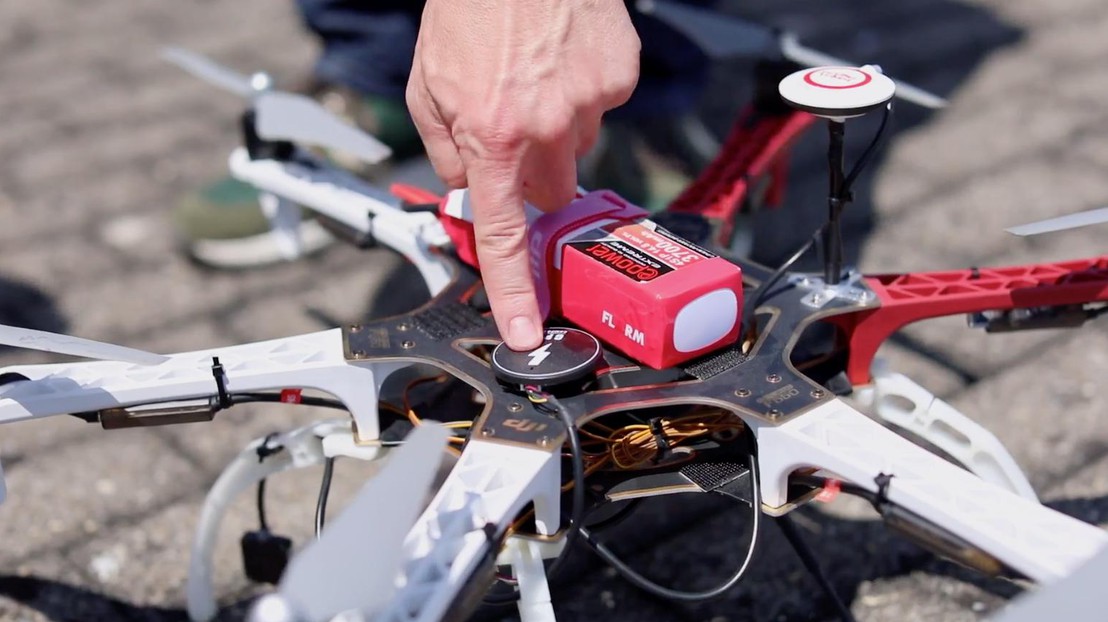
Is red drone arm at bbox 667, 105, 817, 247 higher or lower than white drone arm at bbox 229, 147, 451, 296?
higher

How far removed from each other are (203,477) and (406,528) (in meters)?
0.99

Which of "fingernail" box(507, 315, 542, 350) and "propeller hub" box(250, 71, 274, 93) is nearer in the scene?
"fingernail" box(507, 315, 542, 350)

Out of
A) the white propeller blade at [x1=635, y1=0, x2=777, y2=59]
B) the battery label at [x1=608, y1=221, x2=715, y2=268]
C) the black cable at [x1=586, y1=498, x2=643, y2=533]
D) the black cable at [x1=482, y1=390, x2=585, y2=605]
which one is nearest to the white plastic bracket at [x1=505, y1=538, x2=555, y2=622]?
the black cable at [x1=482, y1=390, x2=585, y2=605]

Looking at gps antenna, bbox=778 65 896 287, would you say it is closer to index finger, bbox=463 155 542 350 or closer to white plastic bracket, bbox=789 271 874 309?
white plastic bracket, bbox=789 271 874 309

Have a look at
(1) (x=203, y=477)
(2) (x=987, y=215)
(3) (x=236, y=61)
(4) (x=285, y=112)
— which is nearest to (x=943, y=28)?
(2) (x=987, y=215)

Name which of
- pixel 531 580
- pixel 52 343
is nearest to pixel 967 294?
pixel 531 580

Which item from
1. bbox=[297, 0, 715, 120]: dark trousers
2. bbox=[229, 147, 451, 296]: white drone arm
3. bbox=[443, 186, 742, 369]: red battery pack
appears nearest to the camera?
bbox=[443, 186, 742, 369]: red battery pack

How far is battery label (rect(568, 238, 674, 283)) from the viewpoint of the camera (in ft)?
4.01

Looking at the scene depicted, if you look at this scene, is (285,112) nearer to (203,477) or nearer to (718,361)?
(203,477)

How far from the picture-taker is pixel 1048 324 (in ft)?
4.39

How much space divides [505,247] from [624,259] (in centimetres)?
13

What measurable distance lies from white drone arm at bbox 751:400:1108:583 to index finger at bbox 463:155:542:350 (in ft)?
0.92

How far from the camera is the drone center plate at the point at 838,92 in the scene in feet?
3.81

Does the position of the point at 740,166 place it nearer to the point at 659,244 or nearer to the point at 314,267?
the point at 659,244
